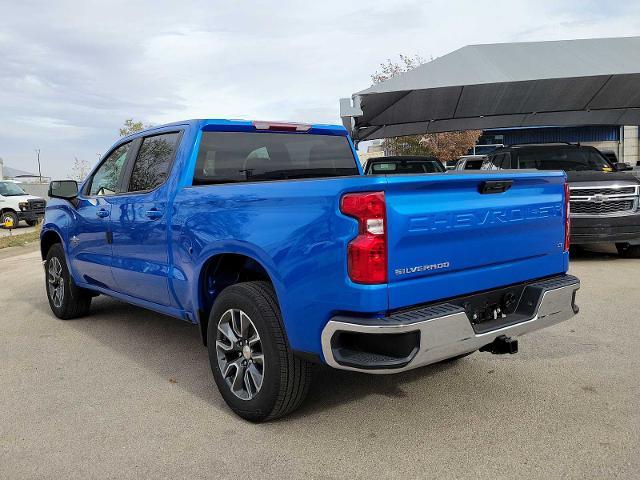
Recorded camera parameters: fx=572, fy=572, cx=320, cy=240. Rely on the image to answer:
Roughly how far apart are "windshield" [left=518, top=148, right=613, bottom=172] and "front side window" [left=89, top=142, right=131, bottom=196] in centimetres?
701

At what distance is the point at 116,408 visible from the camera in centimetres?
377

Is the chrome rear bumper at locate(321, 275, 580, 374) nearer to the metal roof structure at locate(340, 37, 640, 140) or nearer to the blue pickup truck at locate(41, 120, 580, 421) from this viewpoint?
the blue pickup truck at locate(41, 120, 580, 421)

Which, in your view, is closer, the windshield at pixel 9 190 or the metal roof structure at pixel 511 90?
the metal roof structure at pixel 511 90

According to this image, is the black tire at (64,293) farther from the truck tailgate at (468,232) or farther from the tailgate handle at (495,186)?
the tailgate handle at (495,186)

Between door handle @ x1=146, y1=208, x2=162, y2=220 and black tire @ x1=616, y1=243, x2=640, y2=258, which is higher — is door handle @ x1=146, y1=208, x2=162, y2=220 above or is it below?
above

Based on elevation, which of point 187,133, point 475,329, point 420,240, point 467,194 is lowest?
point 475,329

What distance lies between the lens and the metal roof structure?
44.9 feet

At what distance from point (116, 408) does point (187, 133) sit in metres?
2.01

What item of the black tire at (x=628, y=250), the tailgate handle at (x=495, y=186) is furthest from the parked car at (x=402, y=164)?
the tailgate handle at (x=495, y=186)

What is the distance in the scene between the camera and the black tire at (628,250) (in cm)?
876

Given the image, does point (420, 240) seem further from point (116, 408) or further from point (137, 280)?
point (137, 280)

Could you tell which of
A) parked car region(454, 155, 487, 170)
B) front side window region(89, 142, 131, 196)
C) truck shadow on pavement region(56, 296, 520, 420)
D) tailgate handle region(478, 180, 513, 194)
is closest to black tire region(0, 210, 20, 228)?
parked car region(454, 155, 487, 170)

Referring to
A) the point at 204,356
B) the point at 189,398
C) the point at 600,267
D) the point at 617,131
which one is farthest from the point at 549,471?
the point at 617,131

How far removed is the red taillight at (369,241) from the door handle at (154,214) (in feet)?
6.52
